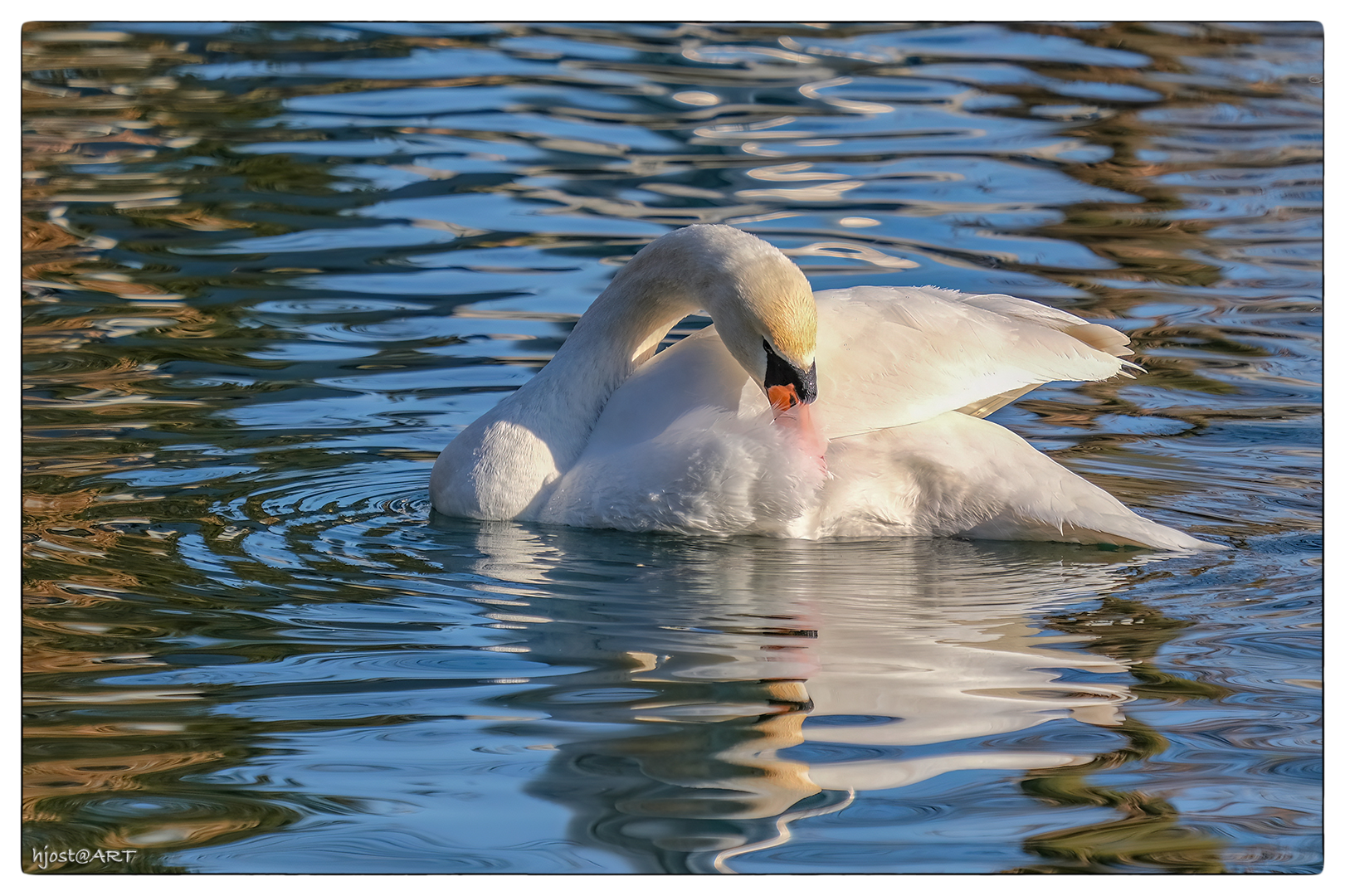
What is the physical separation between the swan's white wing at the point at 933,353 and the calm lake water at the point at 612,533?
458 millimetres

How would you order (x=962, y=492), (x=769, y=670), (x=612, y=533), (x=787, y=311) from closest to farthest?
(x=769, y=670), (x=787, y=311), (x=962, y=492), (x=612, y=533)

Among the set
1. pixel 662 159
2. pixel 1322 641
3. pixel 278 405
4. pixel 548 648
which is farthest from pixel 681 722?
pixel 662 159

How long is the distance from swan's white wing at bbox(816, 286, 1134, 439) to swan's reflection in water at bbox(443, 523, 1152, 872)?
45 cm

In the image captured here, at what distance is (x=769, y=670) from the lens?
4324 mm

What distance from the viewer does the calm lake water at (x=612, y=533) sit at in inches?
143

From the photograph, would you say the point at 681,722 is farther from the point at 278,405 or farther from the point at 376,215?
the point at 376,215

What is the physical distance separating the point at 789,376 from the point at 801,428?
162 mm

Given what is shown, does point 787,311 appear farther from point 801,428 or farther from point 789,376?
point 801,428

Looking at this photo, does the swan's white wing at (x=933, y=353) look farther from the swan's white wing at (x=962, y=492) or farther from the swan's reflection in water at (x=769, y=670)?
the swan's reflection in water at (x=769, y=670)

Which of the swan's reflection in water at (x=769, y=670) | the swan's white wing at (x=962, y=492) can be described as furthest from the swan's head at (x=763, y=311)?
the swan's reflection in water at (x=769, y=670)

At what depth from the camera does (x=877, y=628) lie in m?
4.68

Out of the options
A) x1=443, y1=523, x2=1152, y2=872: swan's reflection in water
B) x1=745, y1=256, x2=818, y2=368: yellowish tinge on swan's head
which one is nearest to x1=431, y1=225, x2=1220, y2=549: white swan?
x1=745, y1=256, x2=818, y2=368: yellowish tinge on swan's head

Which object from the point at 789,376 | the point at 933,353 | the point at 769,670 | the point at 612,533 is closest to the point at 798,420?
the point at 789,376

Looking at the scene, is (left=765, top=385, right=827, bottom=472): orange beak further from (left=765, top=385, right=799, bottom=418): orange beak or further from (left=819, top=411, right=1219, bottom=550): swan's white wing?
(left=819, top=411, right=1219, bottom=550): swan's white wing
